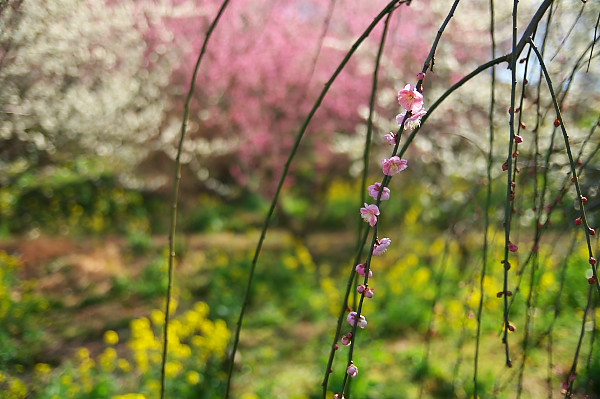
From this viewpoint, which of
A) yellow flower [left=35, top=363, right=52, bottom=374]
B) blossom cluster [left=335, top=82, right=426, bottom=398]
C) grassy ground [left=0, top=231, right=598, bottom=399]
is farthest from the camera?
grassy ground [left=0, top=231, right=598, bottom=399]

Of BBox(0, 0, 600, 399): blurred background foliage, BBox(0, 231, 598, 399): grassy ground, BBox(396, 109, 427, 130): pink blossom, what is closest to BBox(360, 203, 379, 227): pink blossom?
BBox(396, 109, 427, 130): pink blossom

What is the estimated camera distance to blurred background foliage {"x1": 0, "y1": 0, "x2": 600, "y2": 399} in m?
3.15

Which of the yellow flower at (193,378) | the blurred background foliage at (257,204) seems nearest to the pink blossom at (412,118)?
the blurred background foliage at (257,204)

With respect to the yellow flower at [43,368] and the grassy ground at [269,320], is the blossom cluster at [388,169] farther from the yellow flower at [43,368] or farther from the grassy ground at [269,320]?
the yellow flower at [43,368]

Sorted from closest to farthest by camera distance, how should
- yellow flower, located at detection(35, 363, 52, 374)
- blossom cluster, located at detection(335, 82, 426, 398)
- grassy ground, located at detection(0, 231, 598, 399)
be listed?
blossom cluster, located at detection(335, 82, 426, 398)
yellow flower, located at detection(35, 363, 52, 374)
grassy ground, located at detection(0, 231, 598, 399)

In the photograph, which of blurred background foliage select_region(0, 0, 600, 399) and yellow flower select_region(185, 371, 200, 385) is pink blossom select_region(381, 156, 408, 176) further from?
yellow flower select_region(185, 371, 200, 385)

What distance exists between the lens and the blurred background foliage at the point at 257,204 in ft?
10.3

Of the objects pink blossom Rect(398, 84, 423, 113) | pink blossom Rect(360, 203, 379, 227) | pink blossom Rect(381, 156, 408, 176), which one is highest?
pink blossom Rect(398, 84, 423, 113)

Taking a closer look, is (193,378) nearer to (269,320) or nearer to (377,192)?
(269,320)

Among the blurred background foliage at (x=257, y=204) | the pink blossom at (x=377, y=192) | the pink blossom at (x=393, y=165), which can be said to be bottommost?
the pink blossom at (x=377, y=192)

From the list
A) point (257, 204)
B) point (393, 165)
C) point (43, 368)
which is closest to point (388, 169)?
point (393, 165)

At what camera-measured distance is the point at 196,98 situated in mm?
6426

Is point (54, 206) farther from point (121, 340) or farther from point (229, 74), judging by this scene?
point (121, 340)

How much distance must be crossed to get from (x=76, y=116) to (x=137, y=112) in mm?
1359
